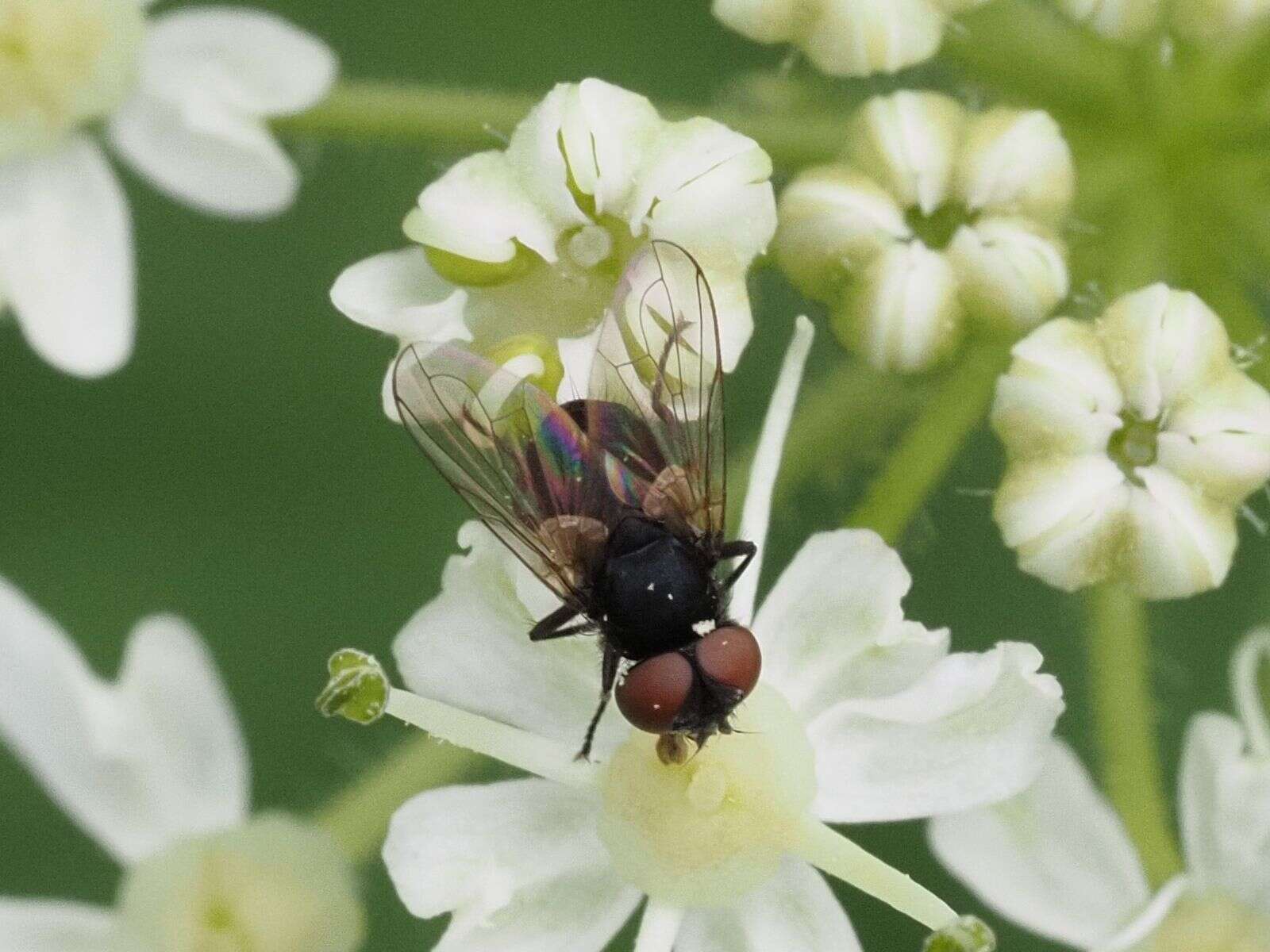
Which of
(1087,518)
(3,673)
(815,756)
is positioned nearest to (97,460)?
(3,673)

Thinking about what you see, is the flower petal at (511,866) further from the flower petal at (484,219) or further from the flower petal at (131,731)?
the flower petal at (484,219)

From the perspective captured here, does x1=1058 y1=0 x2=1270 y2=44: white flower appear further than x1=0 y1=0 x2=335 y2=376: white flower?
No

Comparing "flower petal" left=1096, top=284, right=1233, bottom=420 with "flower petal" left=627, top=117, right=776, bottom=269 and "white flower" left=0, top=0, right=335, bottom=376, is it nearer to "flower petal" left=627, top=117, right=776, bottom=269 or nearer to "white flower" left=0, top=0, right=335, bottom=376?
"flower petal" left=627, top=117, right=776, bottom=269

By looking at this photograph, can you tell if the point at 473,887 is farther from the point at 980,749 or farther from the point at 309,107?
the point at 309,107

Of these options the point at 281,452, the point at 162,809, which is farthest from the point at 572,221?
the point at 281,452

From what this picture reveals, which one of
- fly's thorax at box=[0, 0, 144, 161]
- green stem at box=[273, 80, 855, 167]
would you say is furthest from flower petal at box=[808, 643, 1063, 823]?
fly's thorax at box=[0, 0, 144, 161]

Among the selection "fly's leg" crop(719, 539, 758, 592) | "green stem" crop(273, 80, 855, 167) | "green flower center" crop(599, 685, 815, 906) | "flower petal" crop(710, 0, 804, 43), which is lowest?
"green flower center" crop(599, 685, 815, 906)

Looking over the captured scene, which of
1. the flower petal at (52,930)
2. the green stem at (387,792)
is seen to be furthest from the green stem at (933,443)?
the flower petal at (52,930)
